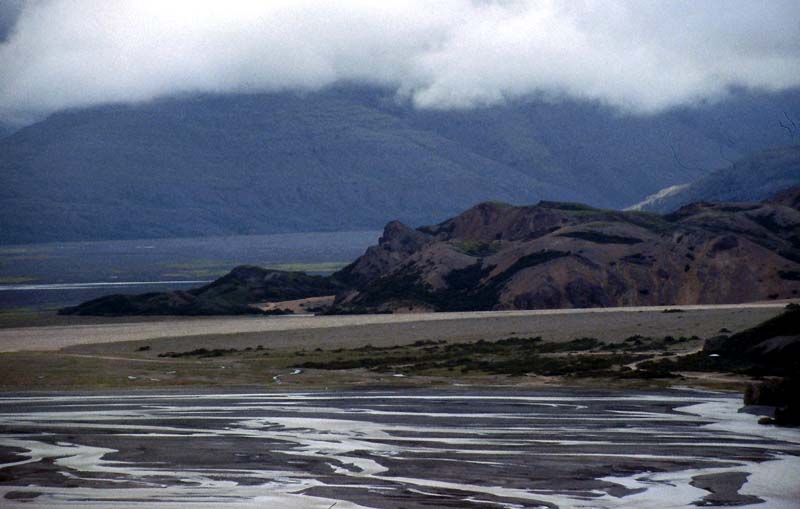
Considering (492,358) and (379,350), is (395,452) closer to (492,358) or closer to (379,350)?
(492,358)

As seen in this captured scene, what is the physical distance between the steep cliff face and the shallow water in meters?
41.1

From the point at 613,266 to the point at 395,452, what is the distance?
2175 inches

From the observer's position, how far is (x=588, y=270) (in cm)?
7944

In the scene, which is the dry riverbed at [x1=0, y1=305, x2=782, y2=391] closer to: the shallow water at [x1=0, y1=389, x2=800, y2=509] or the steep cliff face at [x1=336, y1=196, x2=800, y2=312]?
the steep cliff face at [x1=336, y1=196, x2=800, y2=312]

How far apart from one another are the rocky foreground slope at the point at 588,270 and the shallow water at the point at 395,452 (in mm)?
41225

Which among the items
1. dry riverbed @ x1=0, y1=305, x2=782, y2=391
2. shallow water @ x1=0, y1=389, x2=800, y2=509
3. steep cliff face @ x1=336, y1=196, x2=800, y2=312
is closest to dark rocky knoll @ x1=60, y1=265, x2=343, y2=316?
dry riverbed @ x1=0, y1=305, x2=782, y2=391

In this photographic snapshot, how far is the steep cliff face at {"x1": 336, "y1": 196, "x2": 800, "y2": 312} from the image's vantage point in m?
77.5

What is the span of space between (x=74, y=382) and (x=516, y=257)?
4438cm

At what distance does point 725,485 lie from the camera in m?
22.2

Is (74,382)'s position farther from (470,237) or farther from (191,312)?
(470,237)

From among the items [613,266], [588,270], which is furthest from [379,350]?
[613,266]

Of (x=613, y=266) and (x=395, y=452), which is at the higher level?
(x=613, y=266)

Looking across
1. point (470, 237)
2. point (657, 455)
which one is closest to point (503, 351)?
point (657, 455)

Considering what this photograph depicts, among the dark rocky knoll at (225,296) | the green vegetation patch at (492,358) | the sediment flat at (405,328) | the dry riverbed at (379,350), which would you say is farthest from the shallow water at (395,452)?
the dark rocky knoll at (225,296)
